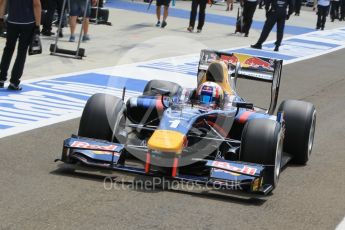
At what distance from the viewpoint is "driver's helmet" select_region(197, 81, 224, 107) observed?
27.3 ft

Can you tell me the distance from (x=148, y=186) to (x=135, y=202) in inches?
21.8

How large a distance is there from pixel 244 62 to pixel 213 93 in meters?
1.59

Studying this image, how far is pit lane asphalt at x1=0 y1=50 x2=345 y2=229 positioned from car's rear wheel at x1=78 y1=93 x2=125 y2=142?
472 millimetres

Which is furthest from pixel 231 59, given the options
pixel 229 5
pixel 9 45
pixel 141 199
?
pixel 229 5

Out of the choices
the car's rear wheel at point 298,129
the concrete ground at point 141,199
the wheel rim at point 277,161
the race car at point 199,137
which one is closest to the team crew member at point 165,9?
the concrete ground at point 141,199

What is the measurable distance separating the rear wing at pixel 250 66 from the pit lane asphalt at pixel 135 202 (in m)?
1.08

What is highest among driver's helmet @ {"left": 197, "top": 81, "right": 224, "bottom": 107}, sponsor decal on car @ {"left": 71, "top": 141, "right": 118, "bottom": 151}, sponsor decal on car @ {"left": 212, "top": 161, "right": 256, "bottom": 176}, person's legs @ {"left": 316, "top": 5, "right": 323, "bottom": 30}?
driver's helmet @ {"left": 197, "top": 81, "right": 224, "bottom": 107}

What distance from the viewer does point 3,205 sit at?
6422mm

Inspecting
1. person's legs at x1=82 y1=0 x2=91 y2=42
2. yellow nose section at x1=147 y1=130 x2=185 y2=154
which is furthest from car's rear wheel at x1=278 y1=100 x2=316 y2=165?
person's legs at x1=82 y1=0 x2=91 y2=42

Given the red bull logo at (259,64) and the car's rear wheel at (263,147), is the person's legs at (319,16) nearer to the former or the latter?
the red bull logo at (259,64)

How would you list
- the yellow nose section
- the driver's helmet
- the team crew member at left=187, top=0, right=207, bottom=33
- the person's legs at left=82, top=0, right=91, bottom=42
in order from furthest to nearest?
the team crew member at left=187, top=0, right=207, bottom=33
the person's legs at left=82, top=0, right=91, bottom=42
the driver's helmet
the yellow nose section

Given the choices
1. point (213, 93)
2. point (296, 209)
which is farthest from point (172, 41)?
point (296, 209)

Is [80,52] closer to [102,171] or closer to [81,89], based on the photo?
[81,89]

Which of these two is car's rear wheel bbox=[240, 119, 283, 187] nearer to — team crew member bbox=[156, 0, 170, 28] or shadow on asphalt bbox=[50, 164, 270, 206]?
shadow on asphalt bbox=[50, 164, 270, 206]
